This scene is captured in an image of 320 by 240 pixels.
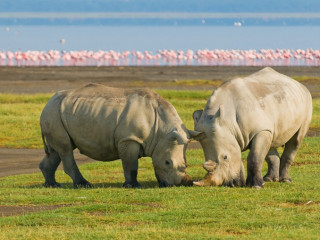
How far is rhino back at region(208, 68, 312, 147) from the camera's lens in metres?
16.4

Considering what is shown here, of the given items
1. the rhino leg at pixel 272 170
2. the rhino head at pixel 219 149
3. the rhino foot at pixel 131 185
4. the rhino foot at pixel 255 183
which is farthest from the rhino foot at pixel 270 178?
the rhino foot at pixel 131 185

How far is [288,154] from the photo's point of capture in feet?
59.4

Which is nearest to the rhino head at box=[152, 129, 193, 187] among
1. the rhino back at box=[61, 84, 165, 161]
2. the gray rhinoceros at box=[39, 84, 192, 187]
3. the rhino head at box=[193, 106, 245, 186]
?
the gray rhinoceros at box=[39, 84, 192, 187]

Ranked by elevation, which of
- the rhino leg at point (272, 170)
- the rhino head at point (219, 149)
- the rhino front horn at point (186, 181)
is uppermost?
the rhino head at point (219, 149)

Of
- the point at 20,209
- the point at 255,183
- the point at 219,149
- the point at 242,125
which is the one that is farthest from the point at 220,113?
the point at 20,209

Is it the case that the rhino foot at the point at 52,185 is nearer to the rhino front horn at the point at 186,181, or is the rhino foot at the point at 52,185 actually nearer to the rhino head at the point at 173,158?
the rhino head at the point at 173,158

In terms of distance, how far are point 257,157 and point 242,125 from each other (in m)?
0.59

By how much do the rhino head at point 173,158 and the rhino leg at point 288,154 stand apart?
203 centimetres

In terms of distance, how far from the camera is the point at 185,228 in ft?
42.3

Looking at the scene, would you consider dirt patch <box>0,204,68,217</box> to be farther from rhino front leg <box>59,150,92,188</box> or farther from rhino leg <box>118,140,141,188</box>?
rhino front leg <box>59,150,92,188</box>

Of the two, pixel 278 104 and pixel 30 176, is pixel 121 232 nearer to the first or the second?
pixel 278 104

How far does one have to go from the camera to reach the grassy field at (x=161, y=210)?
41.1 ft

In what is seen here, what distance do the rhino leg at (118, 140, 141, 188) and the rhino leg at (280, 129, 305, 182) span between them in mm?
2755

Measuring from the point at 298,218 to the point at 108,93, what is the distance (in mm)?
5126
